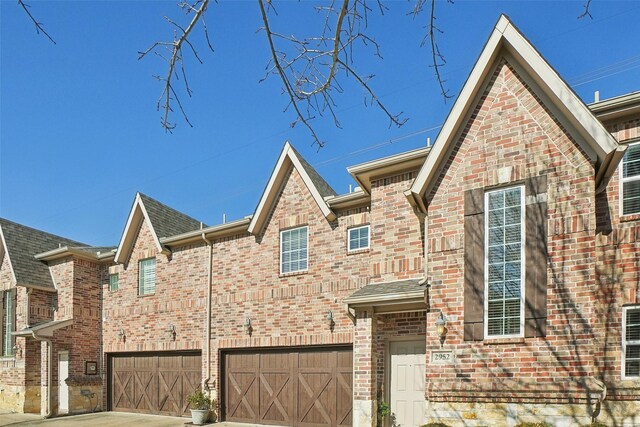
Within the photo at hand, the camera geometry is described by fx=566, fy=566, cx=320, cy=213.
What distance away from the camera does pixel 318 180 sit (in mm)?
16547

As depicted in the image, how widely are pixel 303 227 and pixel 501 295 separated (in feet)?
23.4

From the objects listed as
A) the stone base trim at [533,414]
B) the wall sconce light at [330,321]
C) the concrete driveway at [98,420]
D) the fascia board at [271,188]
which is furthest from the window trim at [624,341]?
the concrete driveway at [98,420]

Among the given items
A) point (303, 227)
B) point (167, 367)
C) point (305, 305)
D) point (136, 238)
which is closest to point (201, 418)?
point (167, 367)

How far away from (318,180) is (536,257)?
8000 mm

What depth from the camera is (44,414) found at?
65.8 feet

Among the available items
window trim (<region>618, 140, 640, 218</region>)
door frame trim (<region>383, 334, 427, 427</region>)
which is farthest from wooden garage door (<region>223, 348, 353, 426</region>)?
window trim (<region>618, 140, 640, 218</region>)

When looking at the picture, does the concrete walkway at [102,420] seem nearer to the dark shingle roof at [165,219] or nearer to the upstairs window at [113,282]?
the upstairs window at [113,282]

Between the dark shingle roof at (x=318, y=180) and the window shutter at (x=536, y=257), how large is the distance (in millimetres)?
6854

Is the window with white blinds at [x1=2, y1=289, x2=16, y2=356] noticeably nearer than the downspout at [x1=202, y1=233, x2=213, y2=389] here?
No

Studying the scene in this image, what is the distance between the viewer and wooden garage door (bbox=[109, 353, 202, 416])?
18.2 m

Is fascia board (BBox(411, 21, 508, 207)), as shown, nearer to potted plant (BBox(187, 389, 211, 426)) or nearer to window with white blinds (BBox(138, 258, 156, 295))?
potted plant (BBox(187, 389, 211, 426))

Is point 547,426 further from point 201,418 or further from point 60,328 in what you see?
point 60,328

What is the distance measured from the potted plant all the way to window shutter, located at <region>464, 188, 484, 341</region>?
923cm

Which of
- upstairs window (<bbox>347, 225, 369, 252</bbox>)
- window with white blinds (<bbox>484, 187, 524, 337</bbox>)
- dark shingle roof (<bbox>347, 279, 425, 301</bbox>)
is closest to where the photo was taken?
window with white blinds (<bbox>484, 187, 524, 337</bbox>)
